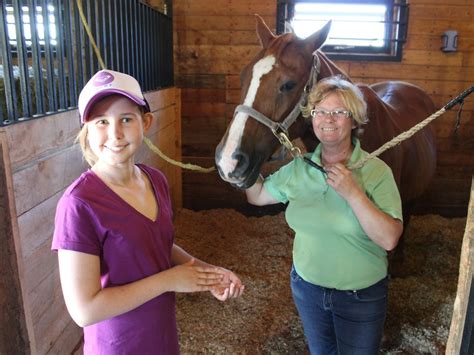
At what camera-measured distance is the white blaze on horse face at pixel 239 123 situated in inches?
58.9

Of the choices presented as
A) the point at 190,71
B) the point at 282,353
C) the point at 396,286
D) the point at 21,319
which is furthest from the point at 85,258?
the point at 190,71

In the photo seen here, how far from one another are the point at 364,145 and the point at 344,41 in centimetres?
186

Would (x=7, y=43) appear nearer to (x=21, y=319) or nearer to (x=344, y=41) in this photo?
(x=21, y=319)

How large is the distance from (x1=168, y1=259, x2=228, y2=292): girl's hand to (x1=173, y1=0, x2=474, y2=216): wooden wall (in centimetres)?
270

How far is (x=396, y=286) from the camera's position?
7.76 ft

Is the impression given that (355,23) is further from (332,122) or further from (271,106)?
(332,122)

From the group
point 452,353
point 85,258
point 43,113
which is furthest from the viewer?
point 43,113

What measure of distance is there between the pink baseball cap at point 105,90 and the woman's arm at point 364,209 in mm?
494

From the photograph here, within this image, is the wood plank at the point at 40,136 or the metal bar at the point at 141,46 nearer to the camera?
the wood plank at the point at 40,136

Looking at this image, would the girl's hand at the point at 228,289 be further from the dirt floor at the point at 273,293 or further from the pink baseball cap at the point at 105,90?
the dirt floor at the point at 273,293

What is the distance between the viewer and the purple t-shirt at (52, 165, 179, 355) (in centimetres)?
74

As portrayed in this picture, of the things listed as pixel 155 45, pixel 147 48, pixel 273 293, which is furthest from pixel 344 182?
pixel 155 45

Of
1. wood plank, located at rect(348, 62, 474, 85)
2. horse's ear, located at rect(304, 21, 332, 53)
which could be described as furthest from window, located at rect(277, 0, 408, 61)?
horse's ear, located at rect(304, 21, 332, 53)

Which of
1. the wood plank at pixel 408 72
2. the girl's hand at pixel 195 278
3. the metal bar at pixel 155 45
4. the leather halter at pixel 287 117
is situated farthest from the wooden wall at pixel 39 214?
the wood plank at pixel 408 72
